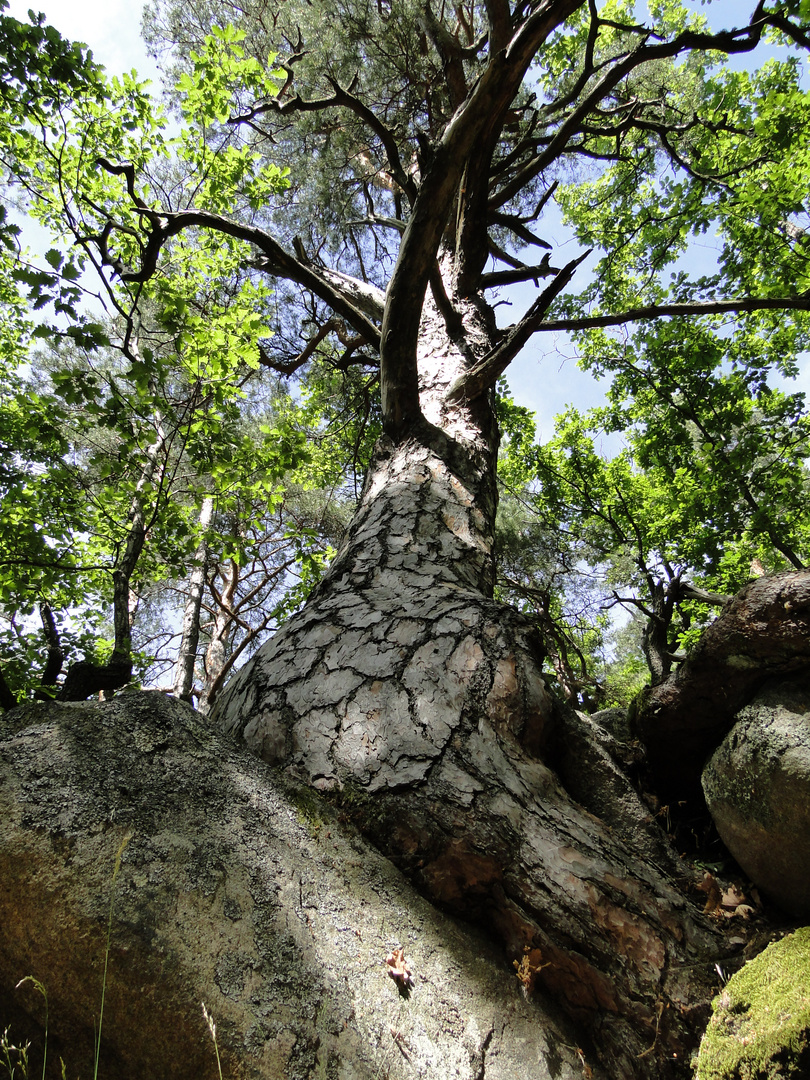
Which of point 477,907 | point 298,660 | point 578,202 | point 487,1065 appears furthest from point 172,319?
point 578,202

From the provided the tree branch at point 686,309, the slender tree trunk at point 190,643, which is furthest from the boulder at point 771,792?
the slender tree trunk at point 190,643

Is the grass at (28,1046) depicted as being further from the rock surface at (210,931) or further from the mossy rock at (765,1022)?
the mossy rock at (765,1022)

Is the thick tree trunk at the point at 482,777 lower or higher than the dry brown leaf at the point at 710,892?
higher

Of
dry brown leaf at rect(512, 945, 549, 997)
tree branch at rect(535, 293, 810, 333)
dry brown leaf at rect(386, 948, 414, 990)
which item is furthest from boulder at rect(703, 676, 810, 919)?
tree branch at rect(535, 293, 810, 333)

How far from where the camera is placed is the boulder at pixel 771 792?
1.38 metres

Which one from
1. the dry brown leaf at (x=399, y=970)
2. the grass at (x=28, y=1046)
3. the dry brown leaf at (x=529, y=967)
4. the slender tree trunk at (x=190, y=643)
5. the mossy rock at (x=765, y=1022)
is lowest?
the mossy rock at (x=765, y=1022)

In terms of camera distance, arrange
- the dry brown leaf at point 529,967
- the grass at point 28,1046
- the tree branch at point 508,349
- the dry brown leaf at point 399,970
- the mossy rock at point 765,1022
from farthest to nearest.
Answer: the tree branch at point 508,349
the dry brown leaf at point 529,967
the dry brown leaf at point 399,970
the mossy rock at point 765,1022
the grass at point 28,1046

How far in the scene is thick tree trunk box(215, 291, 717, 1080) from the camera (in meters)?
1.17

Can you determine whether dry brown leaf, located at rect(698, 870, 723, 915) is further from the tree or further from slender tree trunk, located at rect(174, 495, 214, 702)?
slender tree trunk, located at rect(174, 495, 214, 702)

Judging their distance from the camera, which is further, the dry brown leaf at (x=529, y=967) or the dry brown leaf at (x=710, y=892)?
the dry brown leaf at (x=710, y=892)

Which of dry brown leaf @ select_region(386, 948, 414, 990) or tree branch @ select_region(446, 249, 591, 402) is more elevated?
tree branch @ select_region(446, 249, 591, 402)

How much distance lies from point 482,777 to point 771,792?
2.54ft

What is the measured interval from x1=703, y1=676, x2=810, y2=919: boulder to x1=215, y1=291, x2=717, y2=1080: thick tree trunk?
217 millimetres

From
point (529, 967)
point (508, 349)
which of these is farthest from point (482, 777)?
point (508, 349)
